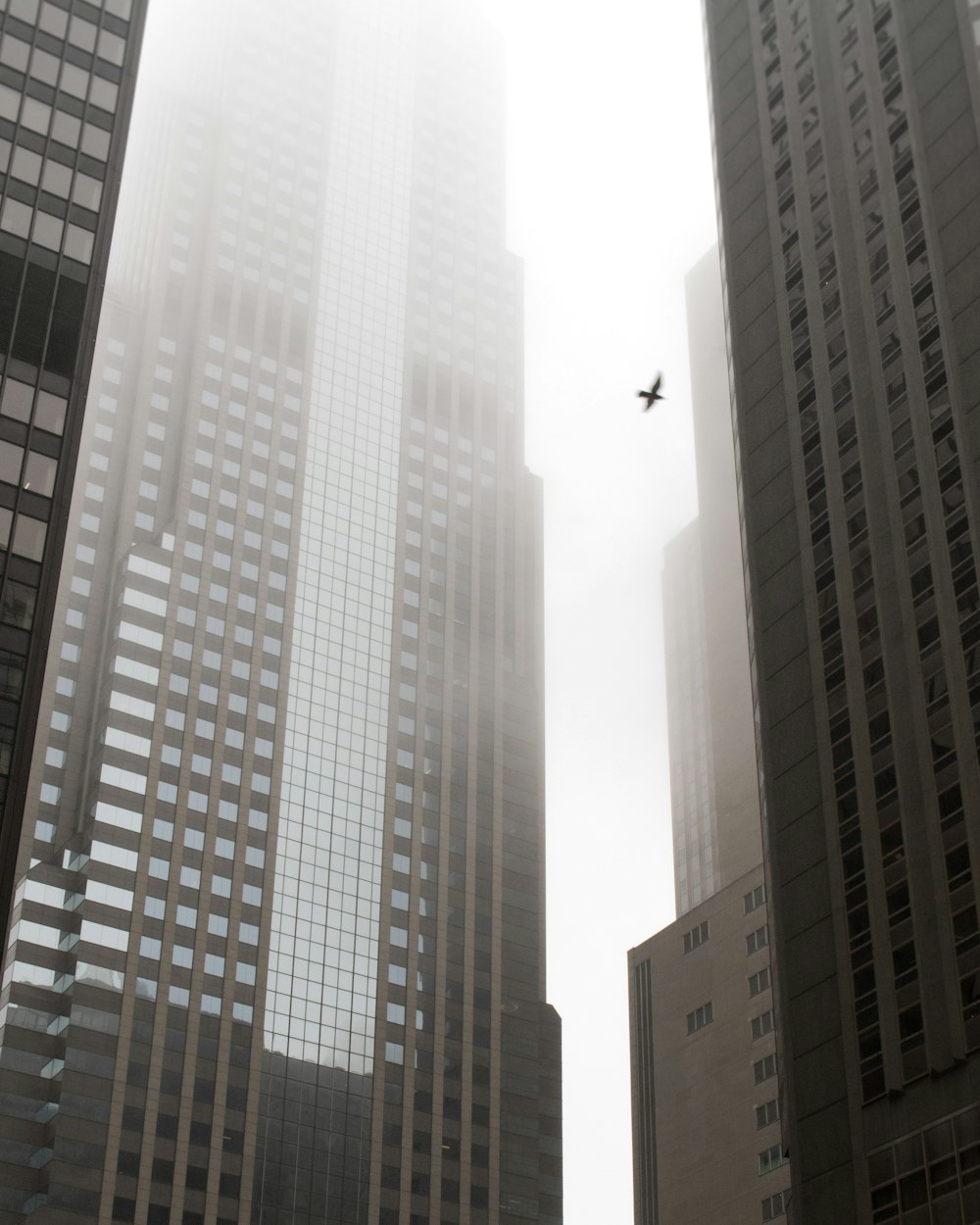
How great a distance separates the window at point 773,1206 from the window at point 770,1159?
6.35 feet

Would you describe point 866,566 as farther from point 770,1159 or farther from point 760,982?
point 770,1159

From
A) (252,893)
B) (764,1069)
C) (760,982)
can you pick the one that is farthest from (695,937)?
(252,893)

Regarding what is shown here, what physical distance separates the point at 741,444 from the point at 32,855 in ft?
322

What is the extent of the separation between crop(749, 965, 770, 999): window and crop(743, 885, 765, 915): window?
186 inches

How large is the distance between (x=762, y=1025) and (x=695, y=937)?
515 inches

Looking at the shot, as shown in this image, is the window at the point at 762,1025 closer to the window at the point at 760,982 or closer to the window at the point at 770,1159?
the window at the point at 760,982

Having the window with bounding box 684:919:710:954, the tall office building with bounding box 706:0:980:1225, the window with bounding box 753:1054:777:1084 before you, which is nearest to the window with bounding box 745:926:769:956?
the window with bounding box 684:919:710:954

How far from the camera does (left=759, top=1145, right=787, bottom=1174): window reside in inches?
4737

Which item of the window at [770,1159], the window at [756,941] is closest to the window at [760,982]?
the window at [756,941]

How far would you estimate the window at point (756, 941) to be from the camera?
12888cm

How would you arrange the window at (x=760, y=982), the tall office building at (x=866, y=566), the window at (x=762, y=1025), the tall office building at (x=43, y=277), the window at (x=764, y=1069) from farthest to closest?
1. the window at (x=760, y=982)
2. the window at (x=762, y=1025)
3. the window at (x=764, y=1069)
4. the tall office building at (x=866, y=566)
5. the tall office building at (x=43, y=277)

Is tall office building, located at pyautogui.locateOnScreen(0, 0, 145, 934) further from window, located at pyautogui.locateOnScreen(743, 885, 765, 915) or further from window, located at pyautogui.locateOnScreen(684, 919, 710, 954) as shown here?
window, located at pyautogui.locateOnScreen(684, 919, 710, 954)

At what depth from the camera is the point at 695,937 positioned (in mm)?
138750

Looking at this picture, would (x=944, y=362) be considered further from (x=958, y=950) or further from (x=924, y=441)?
(x=958, y=950)
